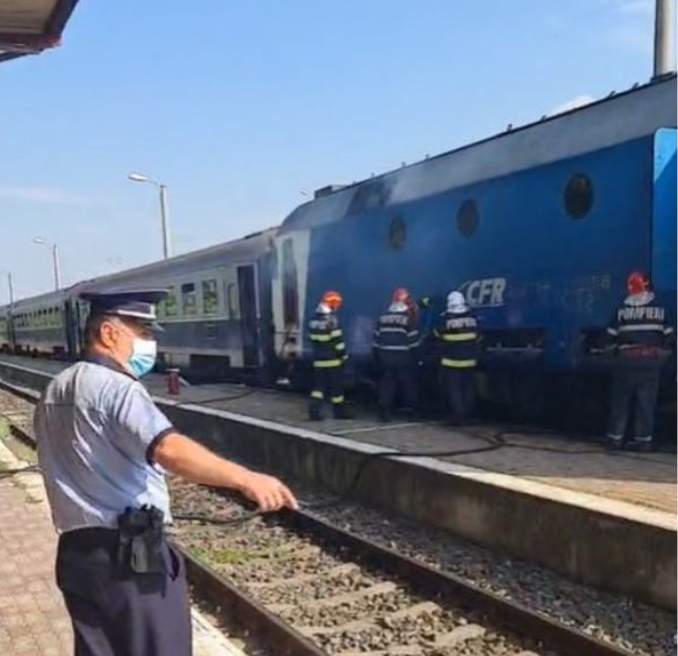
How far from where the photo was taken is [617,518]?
19.1ft

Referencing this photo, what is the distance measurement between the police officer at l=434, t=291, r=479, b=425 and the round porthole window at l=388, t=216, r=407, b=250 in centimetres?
139

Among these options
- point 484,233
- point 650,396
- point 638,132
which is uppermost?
point 638,132

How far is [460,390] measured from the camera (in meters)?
10.9

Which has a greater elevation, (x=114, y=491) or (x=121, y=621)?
(x=114, y=491)

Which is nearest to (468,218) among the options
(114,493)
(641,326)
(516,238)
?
(516,238)

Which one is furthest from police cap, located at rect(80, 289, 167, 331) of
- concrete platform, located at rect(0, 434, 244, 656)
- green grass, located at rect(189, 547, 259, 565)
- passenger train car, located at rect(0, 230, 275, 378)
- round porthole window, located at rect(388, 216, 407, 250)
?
passenger train car, located at rect(0, 230, 275, 378)

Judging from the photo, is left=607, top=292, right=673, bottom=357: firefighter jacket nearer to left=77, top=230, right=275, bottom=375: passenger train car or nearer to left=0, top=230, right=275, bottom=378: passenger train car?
left=0, top=230, right=275, bottom=378: passenger train car

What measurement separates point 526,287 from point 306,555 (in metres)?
4.14

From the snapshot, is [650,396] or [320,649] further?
[650,396]

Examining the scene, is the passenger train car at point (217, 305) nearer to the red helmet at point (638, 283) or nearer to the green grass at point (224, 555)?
the green grass at point (224, 555)

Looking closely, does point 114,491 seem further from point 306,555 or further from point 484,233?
point 484,233

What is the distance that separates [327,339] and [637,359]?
4.75m

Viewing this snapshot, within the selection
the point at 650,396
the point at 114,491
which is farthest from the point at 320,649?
the point at 650,396

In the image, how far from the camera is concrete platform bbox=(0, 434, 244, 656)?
4.81 meters
